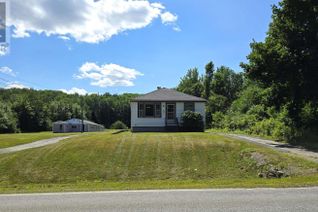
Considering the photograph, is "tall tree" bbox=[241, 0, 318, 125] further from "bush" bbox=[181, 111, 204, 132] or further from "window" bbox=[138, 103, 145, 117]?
"window" bbox=[138, 103, 145, 117]

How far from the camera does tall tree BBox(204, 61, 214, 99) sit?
274ft

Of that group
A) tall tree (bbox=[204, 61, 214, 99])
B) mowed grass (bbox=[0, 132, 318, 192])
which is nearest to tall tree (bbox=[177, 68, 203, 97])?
tall tree (bbox=[204, 61, 214, 99])

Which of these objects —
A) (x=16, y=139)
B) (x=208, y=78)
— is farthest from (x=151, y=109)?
(x=208, y=78)

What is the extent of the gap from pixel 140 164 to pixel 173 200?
9.66m

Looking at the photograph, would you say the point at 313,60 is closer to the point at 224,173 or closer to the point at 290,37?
the point at 290,37

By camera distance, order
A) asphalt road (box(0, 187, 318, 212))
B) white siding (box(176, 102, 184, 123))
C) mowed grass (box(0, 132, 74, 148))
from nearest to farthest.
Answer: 1. asphalt road (box(0, 187, 318, 212))
2. mowed grass (box(0, 132, 74, 148))
3. white siding (box(176, 102, 184, 123))

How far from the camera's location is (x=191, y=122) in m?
33.6

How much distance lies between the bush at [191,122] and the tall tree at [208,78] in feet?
159

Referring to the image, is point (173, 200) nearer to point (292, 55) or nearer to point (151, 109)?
point (292, 55)

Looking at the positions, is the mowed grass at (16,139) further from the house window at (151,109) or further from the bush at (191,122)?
→ the bush at (191,122)

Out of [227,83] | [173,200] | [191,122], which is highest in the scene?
[227,83]

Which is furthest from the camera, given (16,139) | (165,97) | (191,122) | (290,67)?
(165,97)

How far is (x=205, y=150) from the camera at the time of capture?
20.1 m

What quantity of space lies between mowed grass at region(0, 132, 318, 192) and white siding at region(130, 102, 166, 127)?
1250 cm
